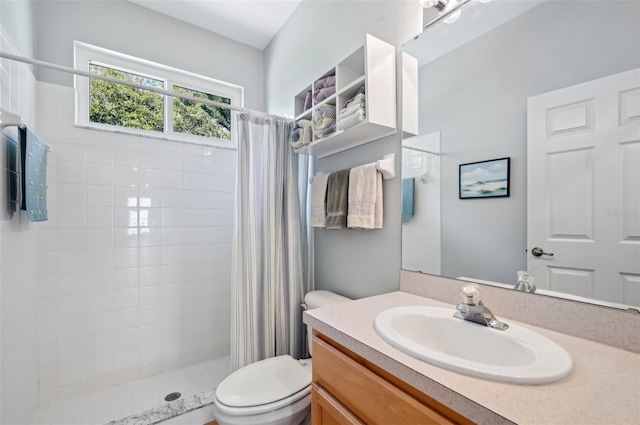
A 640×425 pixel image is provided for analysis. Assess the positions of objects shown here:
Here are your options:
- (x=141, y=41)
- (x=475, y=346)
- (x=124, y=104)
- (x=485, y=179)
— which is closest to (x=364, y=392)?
(x=475, y=346)

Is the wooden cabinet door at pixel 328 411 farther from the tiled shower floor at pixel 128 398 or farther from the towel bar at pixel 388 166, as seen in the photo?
the tiled shower floor at pixel 128 398

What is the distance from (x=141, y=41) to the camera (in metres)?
2.07

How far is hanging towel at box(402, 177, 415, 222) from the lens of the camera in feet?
4.22

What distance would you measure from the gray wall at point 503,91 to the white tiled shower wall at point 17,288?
188cm

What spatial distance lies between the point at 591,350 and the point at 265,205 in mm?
1493

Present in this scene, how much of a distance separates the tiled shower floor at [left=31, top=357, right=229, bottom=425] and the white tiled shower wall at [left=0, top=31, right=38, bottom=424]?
5.8 inches

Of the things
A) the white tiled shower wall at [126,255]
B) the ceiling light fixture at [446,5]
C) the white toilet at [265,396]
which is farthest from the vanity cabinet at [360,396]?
the white tiled shower wall at [126,255]

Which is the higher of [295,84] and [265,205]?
[295,84]

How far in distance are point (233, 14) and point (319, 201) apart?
1.64 metres

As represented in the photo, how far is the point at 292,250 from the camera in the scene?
71.2 inches

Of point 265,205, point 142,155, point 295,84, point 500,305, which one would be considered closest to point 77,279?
point 142,155

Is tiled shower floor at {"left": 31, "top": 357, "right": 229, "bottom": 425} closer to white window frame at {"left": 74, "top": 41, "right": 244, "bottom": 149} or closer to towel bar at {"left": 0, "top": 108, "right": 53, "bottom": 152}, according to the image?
towel bar at {"left": 0, "top": 108, "right": 53, "bottom": 152}

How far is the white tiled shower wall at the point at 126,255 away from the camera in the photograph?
177 cm

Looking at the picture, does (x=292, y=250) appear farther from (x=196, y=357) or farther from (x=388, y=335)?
(x=196, y=357)
